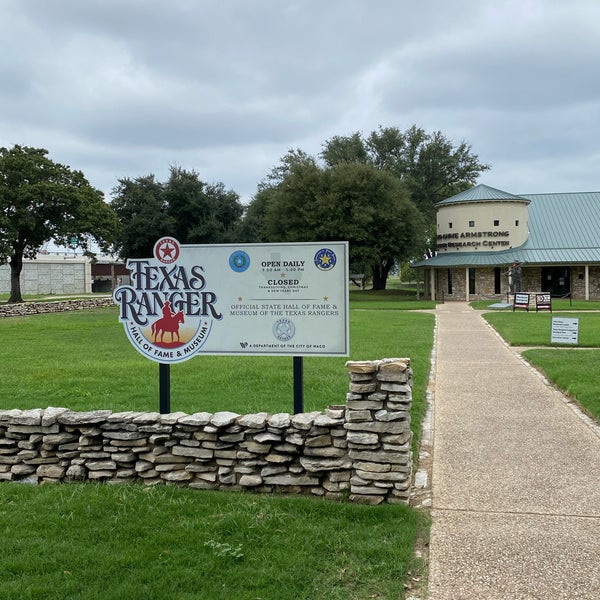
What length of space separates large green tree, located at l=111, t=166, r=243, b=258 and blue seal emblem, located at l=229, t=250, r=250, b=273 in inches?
1694

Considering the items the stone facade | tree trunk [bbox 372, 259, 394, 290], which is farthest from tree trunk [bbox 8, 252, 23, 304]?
the stone facade

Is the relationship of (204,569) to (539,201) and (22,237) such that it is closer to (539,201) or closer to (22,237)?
(22,237)

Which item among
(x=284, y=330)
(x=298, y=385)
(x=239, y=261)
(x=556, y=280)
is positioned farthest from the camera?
(x=556, y=280)

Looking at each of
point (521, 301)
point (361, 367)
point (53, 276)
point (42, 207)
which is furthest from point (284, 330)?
point (53, 276)

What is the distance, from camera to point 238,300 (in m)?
5.76

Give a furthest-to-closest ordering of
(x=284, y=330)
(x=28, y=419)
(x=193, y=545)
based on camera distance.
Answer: (x=284, y=330) → (x=28, y=419) → (x=193, y=545)

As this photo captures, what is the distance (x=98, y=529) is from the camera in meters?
4.27

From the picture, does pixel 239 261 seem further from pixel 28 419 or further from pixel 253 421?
pixel 28 419

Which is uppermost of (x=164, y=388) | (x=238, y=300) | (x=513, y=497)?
(x=238, y=300)

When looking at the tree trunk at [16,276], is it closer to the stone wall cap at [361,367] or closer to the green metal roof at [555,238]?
the green metal roof at [555,238]

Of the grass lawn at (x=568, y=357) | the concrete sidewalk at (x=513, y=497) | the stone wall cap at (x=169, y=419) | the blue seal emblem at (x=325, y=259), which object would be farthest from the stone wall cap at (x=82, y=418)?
the grass lawn at (x=568, y=357)

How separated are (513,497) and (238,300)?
2926 mm

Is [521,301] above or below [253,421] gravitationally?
above

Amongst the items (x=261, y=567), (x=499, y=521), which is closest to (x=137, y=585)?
(x=261, y=567)
